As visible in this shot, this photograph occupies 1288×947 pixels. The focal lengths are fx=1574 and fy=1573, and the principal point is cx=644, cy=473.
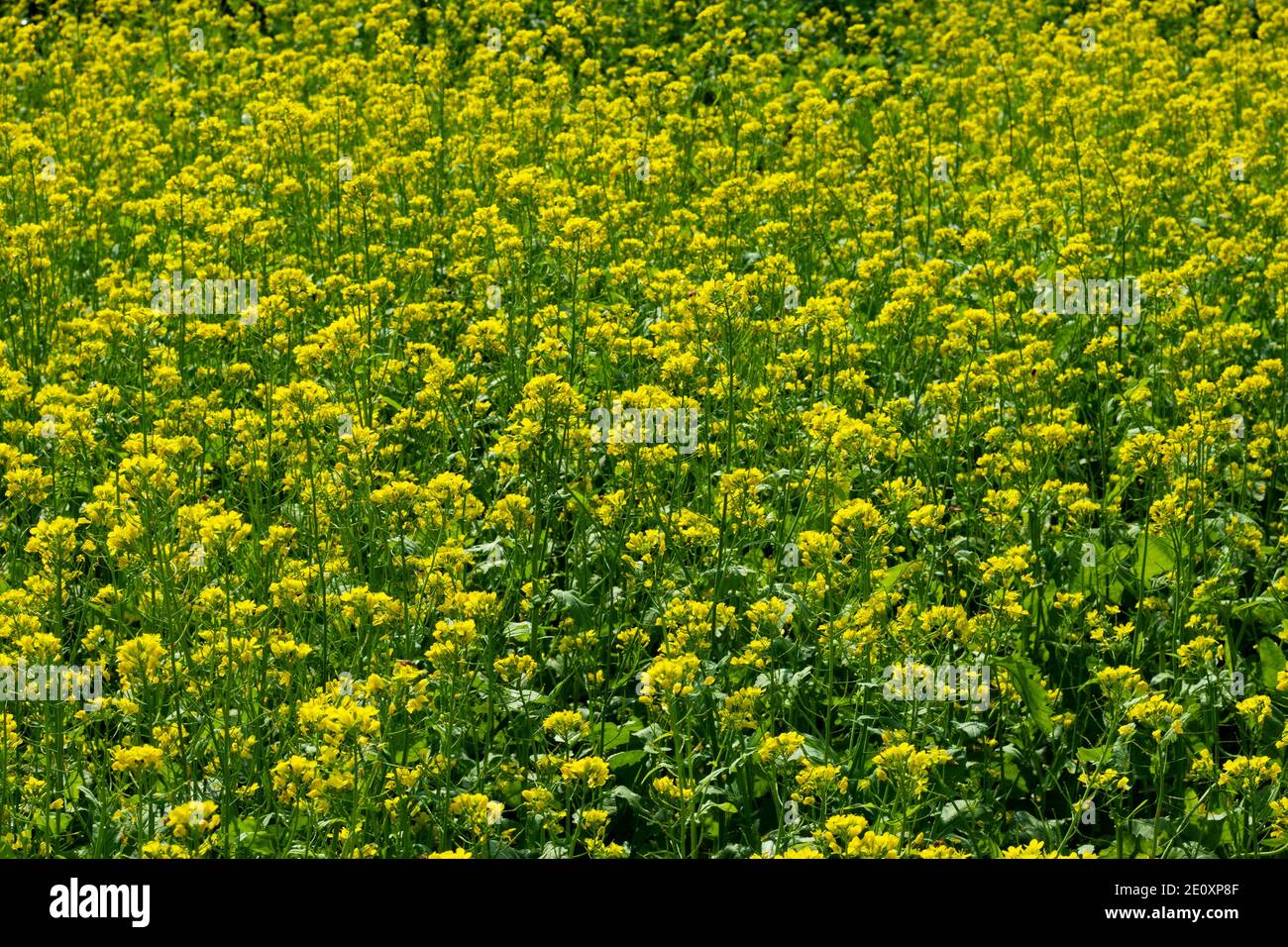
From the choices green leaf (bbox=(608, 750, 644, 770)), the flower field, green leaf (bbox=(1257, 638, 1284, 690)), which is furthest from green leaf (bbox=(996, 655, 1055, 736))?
green leaf (bbox=(608, 750, 644, 770))

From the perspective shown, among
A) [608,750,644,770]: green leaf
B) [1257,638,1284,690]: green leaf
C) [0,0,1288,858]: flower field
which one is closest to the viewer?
[0,0,1288,858]: flower field

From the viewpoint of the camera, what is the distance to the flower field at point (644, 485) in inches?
170

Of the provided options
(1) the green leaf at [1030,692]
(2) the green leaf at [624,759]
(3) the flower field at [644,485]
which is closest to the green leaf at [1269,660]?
(3) the flower field at [644,485]

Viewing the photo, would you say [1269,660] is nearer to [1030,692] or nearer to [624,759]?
[1030,692]

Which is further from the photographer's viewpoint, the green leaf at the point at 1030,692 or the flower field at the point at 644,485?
the green leaf at the point at 1030,692

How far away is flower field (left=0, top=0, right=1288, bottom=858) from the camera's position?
4.32 metres

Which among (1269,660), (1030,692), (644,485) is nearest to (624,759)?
(644,485)

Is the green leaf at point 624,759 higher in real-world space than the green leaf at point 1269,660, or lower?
lower

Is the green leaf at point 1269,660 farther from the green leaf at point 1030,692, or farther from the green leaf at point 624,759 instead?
the green leaf at point 624,759

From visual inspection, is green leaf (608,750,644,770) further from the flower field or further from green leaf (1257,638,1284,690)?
green leaf (1257,638,1284,690)

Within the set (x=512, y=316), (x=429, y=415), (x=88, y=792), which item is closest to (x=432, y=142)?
(x=512, y=316)

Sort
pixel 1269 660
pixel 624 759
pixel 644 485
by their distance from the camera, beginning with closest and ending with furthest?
1. pixel 624 759
2. pixel 1269 660
3. pixel 644 485

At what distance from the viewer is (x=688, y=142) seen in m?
9.57

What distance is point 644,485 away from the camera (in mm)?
5398
